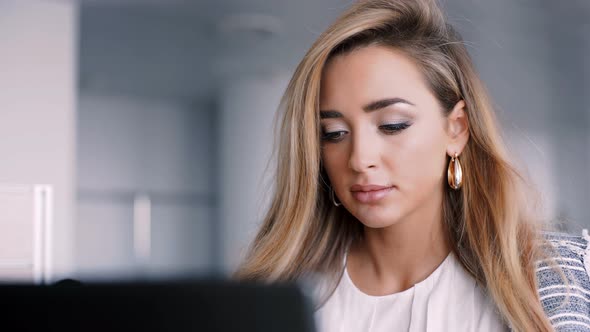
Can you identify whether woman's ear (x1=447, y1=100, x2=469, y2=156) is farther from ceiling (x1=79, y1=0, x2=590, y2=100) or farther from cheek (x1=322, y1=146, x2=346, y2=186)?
ceiling (x1=79, y1=0, x2=590, y2=100)

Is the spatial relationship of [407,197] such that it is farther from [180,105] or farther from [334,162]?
[180,105]

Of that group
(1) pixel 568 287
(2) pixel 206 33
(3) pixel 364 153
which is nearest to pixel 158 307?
(3) pixel 364 153

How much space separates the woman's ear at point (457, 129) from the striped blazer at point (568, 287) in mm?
310

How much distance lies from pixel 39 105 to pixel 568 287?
3.68m

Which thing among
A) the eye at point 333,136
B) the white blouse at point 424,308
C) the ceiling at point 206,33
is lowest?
the white blouse at point 424,308

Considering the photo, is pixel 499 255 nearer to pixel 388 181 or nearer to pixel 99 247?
pixel 388 181

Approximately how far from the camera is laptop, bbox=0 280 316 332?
0.46m

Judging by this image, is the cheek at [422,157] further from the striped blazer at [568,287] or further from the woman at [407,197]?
the striped blazer at [568,287]

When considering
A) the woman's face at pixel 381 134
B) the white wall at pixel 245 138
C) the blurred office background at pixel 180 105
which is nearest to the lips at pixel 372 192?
the woman's face at pixel 381 134

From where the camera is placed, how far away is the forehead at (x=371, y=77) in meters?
1.57

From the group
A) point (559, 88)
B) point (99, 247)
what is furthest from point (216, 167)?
point (559, 88)

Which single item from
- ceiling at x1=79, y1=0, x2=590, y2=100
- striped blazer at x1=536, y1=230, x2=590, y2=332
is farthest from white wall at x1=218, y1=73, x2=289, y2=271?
striped blazer at x1=536, y1=230, x2=590, y2=332

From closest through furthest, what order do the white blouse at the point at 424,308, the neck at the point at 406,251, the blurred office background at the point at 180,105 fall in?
the white blouse at the point at 424,308 < the neck at the point at 406,251 < the blurred office background at the point at 180,105

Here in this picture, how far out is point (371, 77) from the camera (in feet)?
5.18
